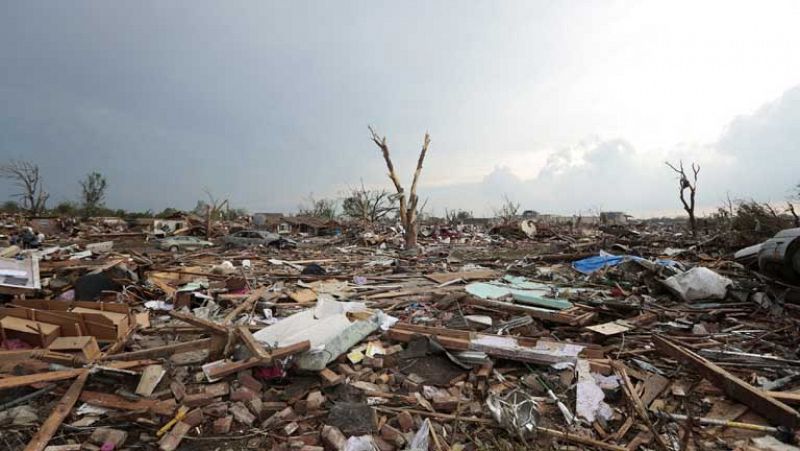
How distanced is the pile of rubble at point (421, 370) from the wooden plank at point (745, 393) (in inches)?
0.5

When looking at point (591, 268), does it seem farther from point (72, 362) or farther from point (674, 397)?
point (72, 362)

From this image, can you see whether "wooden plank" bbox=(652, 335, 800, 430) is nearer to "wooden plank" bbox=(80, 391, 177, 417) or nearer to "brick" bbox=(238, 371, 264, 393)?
"brick" bbox=(238, 371, 264, 393)

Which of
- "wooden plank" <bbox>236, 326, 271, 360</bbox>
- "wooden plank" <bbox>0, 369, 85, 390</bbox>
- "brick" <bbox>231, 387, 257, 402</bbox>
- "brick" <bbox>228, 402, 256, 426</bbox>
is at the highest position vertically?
"wooden plank" <bbox>236, 326, 271, 360</bbox>

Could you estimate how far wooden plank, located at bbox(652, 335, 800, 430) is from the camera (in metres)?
2.89

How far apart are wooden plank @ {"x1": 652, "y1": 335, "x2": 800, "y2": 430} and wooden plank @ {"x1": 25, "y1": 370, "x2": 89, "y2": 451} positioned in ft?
18.3

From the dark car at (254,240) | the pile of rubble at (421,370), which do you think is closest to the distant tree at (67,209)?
the dark car at (254,240)

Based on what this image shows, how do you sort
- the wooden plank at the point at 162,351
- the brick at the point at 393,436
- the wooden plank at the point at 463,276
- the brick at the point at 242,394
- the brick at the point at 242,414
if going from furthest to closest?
1. the wooden plank at the point at 463,276
2. the wooden plank at the point at 162,351
3. the brick at the point at 242,394
4. the brick at the point at 242,414
5. the brick at the point at 393,436

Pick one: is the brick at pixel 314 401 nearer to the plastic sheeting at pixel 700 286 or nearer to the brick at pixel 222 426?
the brick at pixel 222 426

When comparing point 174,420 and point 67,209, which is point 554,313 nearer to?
point 174,420

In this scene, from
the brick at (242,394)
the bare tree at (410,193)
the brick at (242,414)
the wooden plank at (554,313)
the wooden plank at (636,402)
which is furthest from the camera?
the bare tree at (410,193)

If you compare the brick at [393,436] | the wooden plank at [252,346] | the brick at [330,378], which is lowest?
the brick at [393,436]

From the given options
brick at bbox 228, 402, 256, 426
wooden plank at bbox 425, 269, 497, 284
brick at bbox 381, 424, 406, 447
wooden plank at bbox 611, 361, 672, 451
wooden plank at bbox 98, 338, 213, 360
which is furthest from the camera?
wooden plank at bbox 425, 269, 497, 284

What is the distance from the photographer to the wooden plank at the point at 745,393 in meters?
2.89

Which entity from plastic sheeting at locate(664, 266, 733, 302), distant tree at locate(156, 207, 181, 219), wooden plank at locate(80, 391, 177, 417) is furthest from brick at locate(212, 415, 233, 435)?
distant tree at locate(156, 207, 181, 219)
